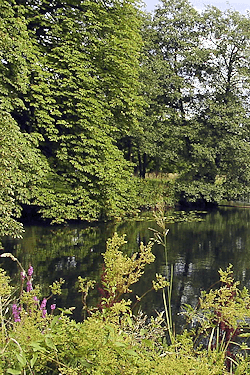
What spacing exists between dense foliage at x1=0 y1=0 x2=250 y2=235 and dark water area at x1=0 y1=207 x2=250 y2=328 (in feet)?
4.12

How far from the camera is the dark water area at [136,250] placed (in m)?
7.48

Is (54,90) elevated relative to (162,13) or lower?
lower

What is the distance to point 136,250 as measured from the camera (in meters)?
11.0

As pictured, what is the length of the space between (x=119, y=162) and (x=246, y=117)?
10.1 metres

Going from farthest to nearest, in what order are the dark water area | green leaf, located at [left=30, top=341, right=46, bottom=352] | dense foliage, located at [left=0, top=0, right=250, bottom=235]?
dense foliage, located at [left=0, top=0, right=250, bottom=235], the dark water area, green leaf, located at [left=30, top=341, right=46, bottom=352]

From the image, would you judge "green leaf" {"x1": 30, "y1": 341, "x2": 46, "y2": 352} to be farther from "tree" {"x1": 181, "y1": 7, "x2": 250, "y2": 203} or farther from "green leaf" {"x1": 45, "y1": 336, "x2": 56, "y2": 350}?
"tree" {"x1": 181, "y1": 7, "x2": 250, "y2": 203}

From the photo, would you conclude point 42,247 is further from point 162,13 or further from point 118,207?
point 162,13

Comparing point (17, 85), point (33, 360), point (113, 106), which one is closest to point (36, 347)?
point (33, 360)

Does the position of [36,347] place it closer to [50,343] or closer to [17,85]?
[50,343]

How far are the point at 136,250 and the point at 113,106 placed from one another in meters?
8.59

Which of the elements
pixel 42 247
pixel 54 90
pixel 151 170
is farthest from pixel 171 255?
pixel 151 170

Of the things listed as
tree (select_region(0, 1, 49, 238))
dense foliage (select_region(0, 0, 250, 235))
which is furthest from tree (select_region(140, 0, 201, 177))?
tree (select_region(0, 1, 49, 238))

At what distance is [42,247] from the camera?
11453 millimetres

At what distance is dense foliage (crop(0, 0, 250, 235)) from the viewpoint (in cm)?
1430
